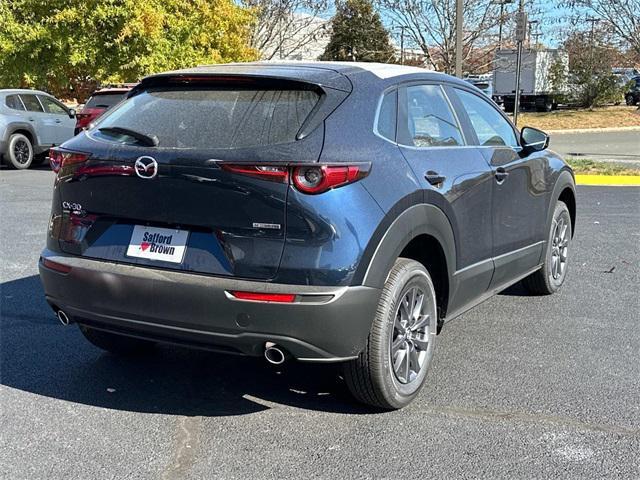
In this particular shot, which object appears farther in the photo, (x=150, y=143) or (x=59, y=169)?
(x=59, y=169)

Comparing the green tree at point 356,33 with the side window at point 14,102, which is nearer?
the side window at point 14,102

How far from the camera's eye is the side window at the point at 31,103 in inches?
634

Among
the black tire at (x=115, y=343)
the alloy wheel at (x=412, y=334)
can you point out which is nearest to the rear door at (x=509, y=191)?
the alloy wheel at (x=412, y=334)

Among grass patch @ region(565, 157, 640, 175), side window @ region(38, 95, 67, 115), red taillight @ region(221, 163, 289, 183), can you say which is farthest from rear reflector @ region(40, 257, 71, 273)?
side window @ region(38, 95, 67, 115)

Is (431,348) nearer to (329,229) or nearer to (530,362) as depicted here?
(530,362)

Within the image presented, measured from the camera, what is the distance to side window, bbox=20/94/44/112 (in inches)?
634

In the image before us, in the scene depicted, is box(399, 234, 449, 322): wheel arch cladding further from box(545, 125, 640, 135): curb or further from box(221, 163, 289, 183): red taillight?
box(545, 125, 640, 135): curb

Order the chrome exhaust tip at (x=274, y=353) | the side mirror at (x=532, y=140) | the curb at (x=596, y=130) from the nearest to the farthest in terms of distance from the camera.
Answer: the chrome exhaust tip at (x=274, y=353)
the side mirror at (x=532, y=140)
the curb at (x=596, y=130)

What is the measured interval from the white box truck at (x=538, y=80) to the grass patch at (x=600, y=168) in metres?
15.5

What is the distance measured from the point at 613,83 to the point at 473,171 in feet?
94.4

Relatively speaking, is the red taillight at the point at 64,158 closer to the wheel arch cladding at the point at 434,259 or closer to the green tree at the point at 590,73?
the wheel arch cladding at the point at 434,259

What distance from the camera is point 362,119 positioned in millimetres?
3467

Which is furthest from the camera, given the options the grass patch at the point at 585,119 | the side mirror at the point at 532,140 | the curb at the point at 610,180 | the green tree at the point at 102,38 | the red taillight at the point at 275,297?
the grass patch at the point at 585,119

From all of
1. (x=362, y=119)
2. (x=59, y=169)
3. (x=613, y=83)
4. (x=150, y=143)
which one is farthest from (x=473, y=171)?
(x=613, y=83)
